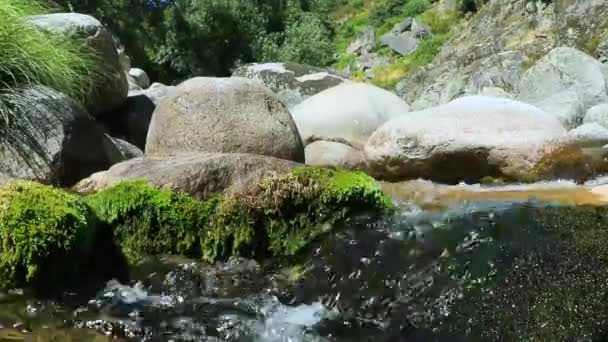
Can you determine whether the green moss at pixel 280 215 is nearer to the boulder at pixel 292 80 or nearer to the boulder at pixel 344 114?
the boulder at pixel 344 114

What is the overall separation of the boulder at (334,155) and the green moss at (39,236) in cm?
440

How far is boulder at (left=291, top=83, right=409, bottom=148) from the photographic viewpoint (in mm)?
9320

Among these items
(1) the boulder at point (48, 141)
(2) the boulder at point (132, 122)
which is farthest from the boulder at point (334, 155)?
(1) the boulder at point (48, 141)

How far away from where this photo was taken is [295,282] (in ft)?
14.3

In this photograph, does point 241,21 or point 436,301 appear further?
point 241,21

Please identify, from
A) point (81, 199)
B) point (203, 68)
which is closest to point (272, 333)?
point (81, 199)

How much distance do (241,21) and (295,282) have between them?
65.4 ft

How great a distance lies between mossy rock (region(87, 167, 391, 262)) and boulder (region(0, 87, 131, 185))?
1.03 metres

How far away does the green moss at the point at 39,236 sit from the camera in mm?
4055

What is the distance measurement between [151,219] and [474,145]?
4443 mm

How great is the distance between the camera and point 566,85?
44.0ft

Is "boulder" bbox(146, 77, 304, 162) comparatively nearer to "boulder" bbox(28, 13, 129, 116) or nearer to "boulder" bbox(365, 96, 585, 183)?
"boulder" bbox(28, 13, 129, 116)

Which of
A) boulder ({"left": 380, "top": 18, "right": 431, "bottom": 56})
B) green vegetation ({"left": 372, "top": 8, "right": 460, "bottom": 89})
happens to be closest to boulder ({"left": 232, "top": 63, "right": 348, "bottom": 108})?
green vegetation ({"left": 372, "top": 8, "right": 460, "bottom": 89})

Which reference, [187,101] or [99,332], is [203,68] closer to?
[187,101]
